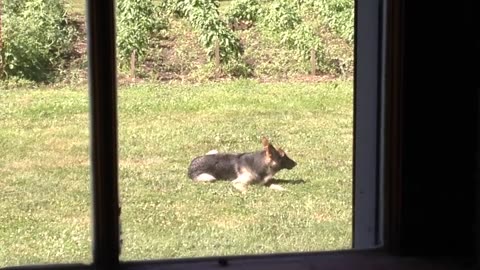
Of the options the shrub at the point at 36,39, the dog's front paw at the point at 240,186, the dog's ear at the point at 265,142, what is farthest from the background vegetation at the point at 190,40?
the dog's front paw at the point at 240,186

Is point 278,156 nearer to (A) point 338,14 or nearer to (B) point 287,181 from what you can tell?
(B) point 287,181

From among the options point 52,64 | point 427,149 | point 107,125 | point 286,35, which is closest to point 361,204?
point 427,149

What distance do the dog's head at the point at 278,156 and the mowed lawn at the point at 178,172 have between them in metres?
0.02

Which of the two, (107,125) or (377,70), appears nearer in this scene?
(107,125)

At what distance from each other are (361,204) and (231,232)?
0.33 m

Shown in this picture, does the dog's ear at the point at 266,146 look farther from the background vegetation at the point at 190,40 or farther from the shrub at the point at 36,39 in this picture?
the shrub at the point at 36,39

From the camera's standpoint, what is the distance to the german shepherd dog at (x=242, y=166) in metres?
2.24

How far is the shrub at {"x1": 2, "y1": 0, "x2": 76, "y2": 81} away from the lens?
2.16m

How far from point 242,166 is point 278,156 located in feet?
0.30

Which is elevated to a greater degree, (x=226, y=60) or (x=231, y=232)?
(x=226, y=60)

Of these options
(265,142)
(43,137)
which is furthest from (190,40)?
(43,137)

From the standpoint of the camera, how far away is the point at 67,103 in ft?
7.16

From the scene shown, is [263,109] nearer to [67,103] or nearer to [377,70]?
[377,70]

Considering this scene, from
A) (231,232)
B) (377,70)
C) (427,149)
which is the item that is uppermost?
(377,70)
